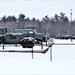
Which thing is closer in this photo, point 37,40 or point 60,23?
point 37,40

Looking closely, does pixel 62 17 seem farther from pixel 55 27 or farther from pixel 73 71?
pixel 73 71

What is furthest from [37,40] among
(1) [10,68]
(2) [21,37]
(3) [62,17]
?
(3) [62,17]

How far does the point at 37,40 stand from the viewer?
31172 millimetres

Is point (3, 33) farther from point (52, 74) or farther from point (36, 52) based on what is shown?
point (52, 74)

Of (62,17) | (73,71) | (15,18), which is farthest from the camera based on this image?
(15,18)

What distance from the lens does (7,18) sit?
14462cm

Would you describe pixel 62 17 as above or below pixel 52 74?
above

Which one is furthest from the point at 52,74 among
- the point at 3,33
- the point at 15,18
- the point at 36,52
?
the point at 15,18

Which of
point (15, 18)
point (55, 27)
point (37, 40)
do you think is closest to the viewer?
point (37, 40)

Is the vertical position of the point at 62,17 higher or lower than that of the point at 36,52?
higher

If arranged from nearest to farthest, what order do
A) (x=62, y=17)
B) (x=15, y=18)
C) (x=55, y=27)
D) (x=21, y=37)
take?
1. (x=21, y=37)
2. (x=55, y=27)
3. (x=62, y=17)
4. (x=15, y=18)

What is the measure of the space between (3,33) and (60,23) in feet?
287

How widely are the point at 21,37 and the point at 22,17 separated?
9683cm

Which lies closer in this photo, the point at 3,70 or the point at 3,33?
the point at 3,70
